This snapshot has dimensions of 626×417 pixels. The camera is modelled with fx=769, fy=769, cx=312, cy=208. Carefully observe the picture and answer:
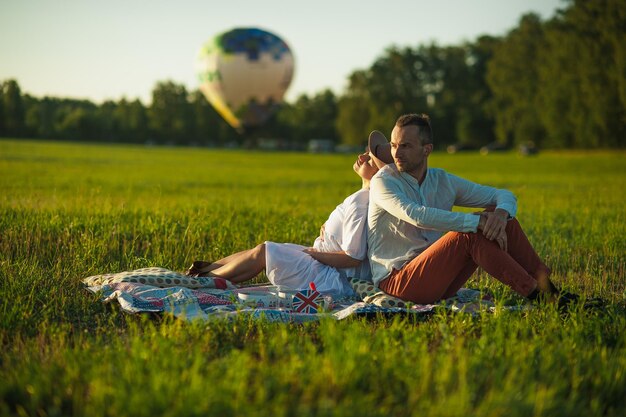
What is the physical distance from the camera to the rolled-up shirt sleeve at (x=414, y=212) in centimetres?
521

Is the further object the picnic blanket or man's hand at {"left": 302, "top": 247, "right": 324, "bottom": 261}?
man's hand at {"left": 302, "top": 247, "right": 324, "bottom": 261}

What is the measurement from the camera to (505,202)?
5.58m

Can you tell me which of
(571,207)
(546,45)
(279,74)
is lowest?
(571,207)

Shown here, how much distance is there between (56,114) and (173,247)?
987 inches

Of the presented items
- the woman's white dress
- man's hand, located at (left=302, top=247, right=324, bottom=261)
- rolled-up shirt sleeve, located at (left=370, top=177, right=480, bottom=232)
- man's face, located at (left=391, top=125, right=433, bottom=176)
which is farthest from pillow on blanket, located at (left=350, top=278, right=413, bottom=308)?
man's face, located at (left=391, top=125, right=433, bottom=176)

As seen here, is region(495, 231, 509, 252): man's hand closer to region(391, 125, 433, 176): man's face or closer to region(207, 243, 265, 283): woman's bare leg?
region(391, 125, 433, 176): man's face

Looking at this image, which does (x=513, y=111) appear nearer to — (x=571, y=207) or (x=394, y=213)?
(x=571, y=207)

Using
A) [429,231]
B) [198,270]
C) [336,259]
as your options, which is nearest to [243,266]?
[198,270]

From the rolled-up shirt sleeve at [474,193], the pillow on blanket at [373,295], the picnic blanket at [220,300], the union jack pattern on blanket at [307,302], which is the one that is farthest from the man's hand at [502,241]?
the union jack pattern on blanket at [307,302]

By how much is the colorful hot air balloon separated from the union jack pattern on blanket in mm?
41566

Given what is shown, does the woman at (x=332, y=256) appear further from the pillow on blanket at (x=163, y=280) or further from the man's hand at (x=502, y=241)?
the man's hand at (x=502, y=241)

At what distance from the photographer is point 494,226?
5.17 metres

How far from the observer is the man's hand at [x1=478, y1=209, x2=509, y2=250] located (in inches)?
203

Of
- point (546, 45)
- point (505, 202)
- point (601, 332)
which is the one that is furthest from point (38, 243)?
point (546, 45)
